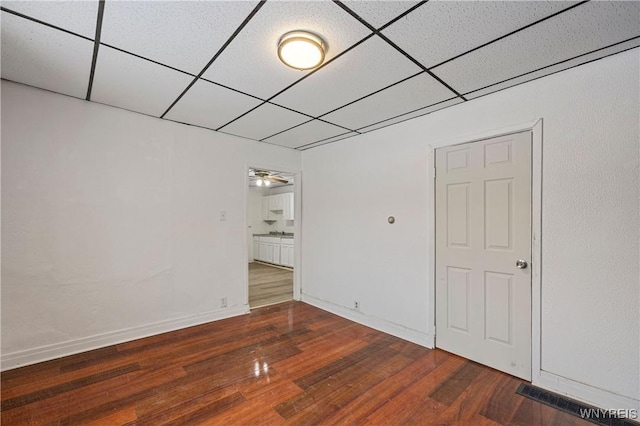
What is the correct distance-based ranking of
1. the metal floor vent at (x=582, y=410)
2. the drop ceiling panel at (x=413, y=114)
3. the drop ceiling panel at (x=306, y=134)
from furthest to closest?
the drop ceiling panel at (x=306, y=134)
the drop ceiling panel at (x=413, y=114)
the metal floor vent at (x=582, y=410)

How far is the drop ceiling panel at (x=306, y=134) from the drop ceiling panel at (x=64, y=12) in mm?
2112

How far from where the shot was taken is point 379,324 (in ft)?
11.4

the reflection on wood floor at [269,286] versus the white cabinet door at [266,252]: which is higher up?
the white cabinet door at [266,252]

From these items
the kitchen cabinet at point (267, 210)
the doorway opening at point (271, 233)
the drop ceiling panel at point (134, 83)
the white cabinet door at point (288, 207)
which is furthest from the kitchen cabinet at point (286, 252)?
the drop ceiling panel at point (134, 83)

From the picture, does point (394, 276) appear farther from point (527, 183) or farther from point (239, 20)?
point (239, 20)

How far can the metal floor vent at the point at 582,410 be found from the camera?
1.90 metres

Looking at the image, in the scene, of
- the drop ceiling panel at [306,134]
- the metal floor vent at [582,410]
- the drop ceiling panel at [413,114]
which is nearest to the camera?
the metal floor vent at [582,410]

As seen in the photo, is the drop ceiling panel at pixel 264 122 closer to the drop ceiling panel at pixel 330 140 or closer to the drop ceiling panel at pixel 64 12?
the drop ceiling panel at pixel 330 140

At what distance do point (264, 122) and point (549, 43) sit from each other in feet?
8.73

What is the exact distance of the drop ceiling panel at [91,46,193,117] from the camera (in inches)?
82.9

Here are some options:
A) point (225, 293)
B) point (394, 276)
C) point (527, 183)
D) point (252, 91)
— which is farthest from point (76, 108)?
point (527, 183)

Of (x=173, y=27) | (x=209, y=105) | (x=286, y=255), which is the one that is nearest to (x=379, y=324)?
(x=209, y=105)

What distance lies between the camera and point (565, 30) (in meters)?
1.73

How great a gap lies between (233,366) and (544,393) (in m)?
2.59
